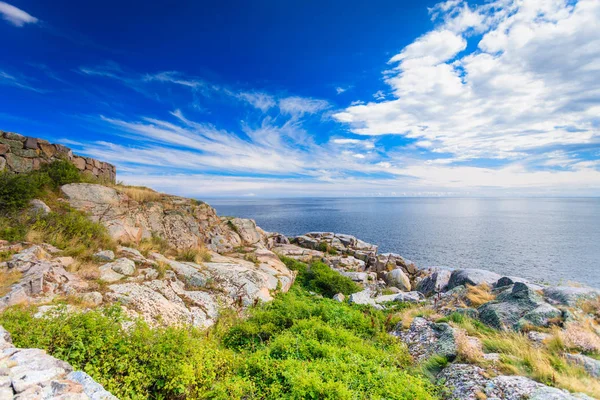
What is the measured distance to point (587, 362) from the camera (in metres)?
6.78

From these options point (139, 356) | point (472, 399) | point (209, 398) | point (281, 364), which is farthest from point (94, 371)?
point (472, 399)

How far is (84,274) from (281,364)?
7.83 metres

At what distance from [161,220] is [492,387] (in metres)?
18.9

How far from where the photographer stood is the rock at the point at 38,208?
1201 cm

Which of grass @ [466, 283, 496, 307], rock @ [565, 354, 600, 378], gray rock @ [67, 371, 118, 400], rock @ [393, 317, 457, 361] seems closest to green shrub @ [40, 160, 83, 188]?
gray rock @ [67, 371, 118, 400]

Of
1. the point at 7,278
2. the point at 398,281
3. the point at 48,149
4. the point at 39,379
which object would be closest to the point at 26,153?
the point at 48,149

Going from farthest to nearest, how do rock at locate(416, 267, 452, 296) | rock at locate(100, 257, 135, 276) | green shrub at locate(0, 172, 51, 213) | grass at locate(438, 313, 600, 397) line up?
1. rock at locate(416, 267, 452, 296)
2. green shrub at locate(0, 172, 51, 213)
3. rock at locate(100, 257, 135, 276)
4. grass at locate(438, 313, 600, 397)

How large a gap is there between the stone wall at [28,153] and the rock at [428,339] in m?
20.2

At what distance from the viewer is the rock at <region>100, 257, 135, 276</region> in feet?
34.4

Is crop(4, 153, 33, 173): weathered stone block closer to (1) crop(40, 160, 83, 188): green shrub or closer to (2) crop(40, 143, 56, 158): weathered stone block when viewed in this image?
(1) crop(40, 160, 83, 188): green shrub

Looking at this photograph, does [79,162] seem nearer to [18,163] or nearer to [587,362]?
[18,163]

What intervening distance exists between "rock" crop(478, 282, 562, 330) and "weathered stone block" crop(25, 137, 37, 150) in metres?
23.9

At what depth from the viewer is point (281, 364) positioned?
6.09 meters

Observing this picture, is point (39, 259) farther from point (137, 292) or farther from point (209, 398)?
point (209, 398)
